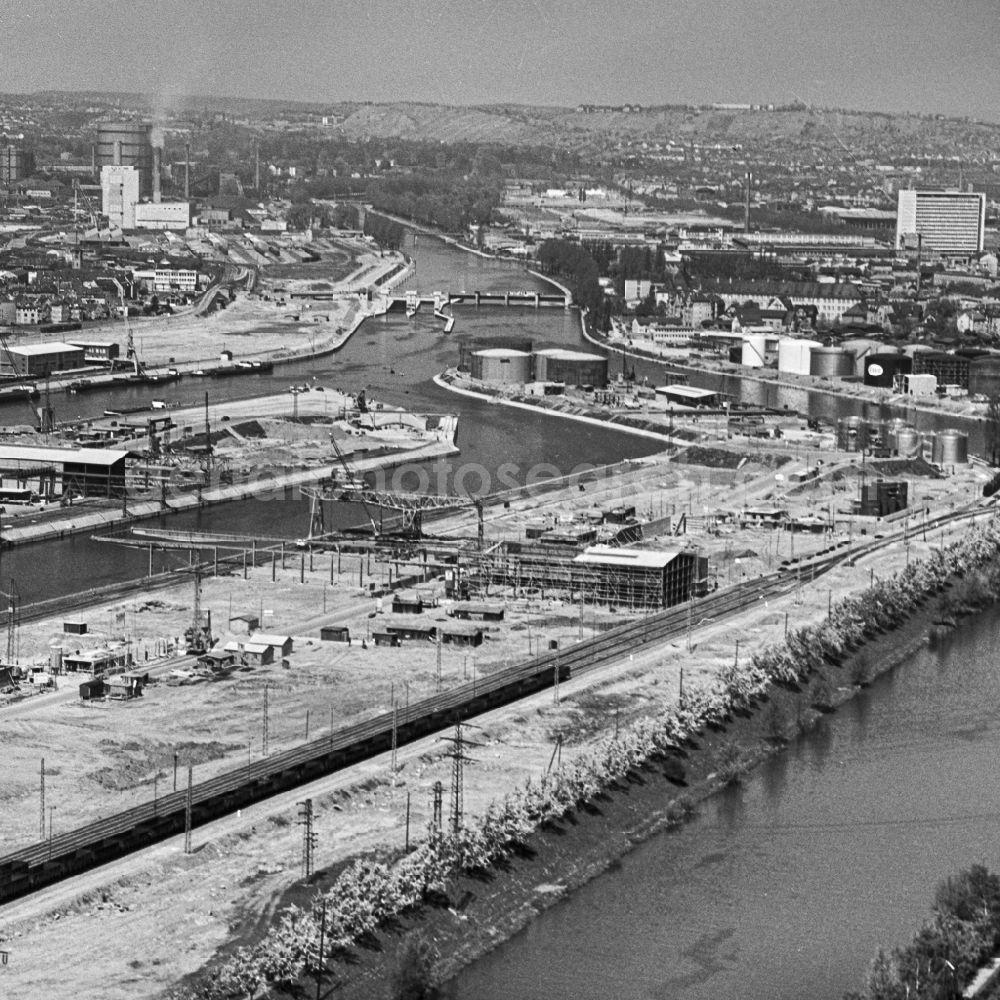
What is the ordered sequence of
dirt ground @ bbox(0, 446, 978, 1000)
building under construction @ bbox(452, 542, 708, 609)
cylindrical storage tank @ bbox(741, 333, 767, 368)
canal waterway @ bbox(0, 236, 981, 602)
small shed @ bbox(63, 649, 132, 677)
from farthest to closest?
cylindrical storage tank @ bbox(741, 333, 767, 368) → canal waterway @ bbox(0, 236, 981, 602) → building under construction @ bbox(452, 542, 708, 609) → small shed @ bbox(63, 649, 132, 677) → dirt ground @ bbox(0, 446, 978, 1000)

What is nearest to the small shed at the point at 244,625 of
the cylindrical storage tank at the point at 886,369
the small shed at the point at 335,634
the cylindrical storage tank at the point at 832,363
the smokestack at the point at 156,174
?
the small shed at the point at 335,634

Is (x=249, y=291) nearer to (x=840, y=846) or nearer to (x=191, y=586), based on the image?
(x=191, y=586)

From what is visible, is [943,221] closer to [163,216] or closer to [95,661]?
[163,216]

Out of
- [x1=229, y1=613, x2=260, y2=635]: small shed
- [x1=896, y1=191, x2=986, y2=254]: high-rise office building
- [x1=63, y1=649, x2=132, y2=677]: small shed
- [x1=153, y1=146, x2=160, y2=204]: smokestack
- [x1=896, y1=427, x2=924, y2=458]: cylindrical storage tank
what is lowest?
[x1=896, y1=427, x2=924, y2=458]: cylindrical storage tank


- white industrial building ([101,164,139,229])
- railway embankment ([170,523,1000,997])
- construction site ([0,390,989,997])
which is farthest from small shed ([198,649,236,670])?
white industrial building ([101,164,139,229])

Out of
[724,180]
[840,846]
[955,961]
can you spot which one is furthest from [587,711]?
[724,180]

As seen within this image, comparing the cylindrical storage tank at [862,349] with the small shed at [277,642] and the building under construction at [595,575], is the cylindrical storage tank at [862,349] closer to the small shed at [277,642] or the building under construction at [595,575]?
the building under construction at [595,575]

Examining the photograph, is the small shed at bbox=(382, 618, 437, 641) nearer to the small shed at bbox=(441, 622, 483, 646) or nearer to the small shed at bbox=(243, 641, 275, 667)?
the small shed at bbox=(441, 622, 483, 646)
